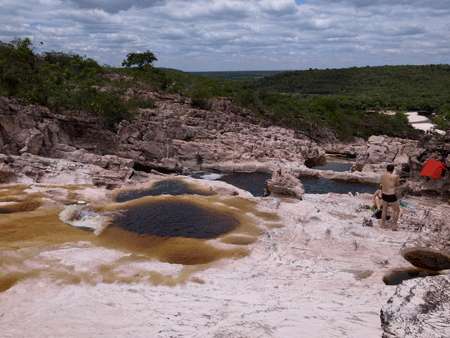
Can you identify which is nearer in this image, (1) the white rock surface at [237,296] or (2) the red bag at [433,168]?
(1) the white rock surface at [237,296]

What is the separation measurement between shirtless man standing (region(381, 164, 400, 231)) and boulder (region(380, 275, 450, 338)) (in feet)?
15.3

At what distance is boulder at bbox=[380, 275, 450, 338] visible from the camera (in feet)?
17.1

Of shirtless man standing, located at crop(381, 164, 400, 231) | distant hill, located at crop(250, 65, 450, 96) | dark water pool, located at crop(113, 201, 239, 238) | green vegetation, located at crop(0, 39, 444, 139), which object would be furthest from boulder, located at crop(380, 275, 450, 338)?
distant hill, located at crop(250, 65, 450, 96)

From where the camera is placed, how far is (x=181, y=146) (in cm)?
3134

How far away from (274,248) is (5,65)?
1192 inches

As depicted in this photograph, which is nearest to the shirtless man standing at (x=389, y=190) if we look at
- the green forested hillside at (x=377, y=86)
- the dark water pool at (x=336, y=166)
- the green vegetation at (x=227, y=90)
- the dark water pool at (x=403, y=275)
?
the dark water pool at (x=403, y=275)

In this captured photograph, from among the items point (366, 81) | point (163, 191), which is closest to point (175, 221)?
point (163, 191)

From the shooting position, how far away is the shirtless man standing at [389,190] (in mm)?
11023

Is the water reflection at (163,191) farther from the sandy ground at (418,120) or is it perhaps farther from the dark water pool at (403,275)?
the sandy ground at (418,120)

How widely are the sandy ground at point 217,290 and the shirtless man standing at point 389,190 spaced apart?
19.8 inches

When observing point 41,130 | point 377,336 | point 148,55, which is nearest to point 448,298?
point 377,336

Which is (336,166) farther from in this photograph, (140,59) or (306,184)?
(140,59)

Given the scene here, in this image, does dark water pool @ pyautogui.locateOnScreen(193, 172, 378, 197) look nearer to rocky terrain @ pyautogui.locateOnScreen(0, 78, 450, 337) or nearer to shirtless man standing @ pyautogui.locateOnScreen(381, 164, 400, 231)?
rocky terrain @ pyautogui.locateOnScreen(0, 78, 450, 337)

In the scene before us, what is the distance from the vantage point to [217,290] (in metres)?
7.89
